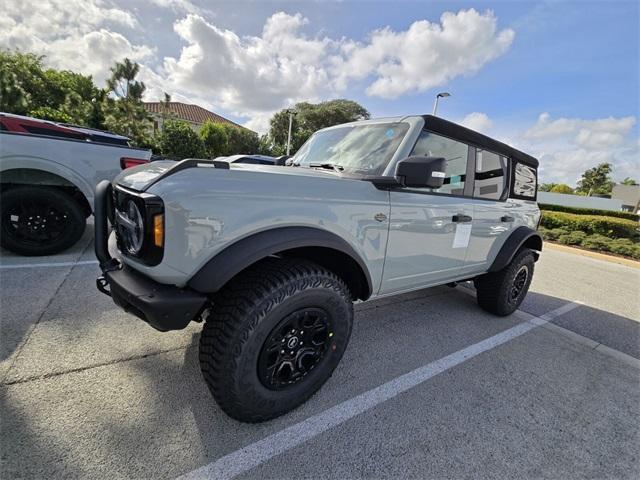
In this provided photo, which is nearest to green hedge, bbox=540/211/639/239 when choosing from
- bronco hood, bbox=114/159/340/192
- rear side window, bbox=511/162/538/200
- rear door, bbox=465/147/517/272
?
rear side window, bbox=511/162/538/200

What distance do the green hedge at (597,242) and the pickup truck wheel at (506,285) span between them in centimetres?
773

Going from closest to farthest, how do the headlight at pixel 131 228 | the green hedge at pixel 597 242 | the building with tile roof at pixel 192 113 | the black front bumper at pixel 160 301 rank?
the black front bumper at pixel 160 301, the headlight at pixel 131 228, the green hedge at pixel 597 242, the building with tile roof at pixel 192 113

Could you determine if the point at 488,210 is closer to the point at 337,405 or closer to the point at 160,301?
the point at 337,405

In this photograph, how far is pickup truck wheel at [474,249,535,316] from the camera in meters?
3.33

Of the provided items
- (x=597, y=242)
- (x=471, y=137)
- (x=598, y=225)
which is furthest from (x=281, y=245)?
(x=598, y=225)

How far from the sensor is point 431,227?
7.66ft

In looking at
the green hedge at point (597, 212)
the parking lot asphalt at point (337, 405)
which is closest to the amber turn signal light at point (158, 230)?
the parking lot asphalt at point (337, 405)

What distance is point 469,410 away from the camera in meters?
2.01

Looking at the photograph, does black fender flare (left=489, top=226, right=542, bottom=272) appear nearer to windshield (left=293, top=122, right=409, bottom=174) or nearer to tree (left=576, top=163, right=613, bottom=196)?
windshield (left=293, top=122, right=409, bottom=174)

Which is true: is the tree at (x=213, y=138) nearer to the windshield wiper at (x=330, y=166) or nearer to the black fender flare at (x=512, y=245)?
the windshield wiper at (x=330, y=166)

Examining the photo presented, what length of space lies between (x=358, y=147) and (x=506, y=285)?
234 cm

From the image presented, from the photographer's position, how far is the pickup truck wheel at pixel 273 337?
1509 millimetres

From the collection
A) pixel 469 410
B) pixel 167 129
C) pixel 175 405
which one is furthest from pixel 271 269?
pixel 167 129

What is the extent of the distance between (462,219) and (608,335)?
2.62 m
